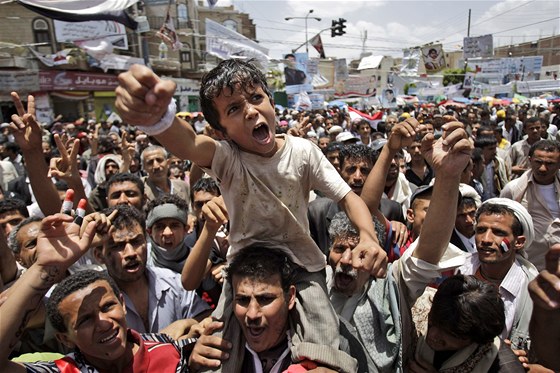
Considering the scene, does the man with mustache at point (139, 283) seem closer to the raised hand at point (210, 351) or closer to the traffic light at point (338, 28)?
the raised hand at point (210, 351)

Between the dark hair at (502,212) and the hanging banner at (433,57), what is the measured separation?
27363mm

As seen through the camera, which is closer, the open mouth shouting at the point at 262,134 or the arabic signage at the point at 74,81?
the open mouth shouting at the point at 262,134

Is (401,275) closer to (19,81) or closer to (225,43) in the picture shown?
(225,43)

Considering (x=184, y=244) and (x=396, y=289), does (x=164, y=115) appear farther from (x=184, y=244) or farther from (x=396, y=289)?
(x=184, y=244)

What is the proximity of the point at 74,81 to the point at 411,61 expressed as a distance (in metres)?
21.9

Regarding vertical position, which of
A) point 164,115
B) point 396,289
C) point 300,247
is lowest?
point 396,289

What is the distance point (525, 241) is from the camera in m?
2.59

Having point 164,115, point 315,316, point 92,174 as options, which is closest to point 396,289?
A: point 315,316

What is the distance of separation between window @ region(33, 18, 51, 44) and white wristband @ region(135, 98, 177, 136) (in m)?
24.9

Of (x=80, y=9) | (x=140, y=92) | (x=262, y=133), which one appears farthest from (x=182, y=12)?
(x=140, y=92)

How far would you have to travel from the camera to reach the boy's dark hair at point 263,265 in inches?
69.7

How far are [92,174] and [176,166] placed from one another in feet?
4.06

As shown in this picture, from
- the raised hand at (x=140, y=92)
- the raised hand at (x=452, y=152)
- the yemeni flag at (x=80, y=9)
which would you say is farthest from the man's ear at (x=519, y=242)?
the yemeni flag at (x=80, y=9)

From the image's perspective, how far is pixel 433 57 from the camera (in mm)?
27344
